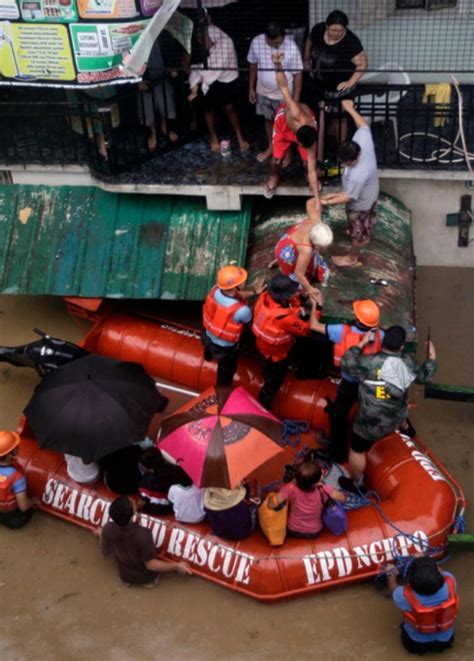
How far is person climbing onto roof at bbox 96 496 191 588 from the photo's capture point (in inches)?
253

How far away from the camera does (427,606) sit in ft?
19.4

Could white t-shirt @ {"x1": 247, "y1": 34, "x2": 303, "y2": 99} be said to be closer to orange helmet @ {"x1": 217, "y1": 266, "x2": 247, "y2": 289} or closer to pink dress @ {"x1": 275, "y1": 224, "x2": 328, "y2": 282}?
pink dress @ {"x1": 275, "y1": 224, "x2": 328, "y2": 282}

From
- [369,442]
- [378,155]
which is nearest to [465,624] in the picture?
[369,442]

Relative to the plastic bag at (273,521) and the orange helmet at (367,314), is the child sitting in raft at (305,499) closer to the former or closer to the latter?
the plastic bag at (273,521)

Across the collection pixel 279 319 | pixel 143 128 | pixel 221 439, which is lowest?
pixel 221 439

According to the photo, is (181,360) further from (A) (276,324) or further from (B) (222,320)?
(A) (276,324)

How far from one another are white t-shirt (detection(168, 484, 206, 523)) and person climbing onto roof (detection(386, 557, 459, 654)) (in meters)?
1.81

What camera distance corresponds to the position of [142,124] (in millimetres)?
9648


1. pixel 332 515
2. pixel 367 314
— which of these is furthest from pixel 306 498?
pixel 367 314

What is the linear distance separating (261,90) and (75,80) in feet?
7.13

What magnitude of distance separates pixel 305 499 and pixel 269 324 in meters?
1.72

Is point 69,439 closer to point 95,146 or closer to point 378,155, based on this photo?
point 95,146

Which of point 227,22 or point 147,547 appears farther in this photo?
point 227,22

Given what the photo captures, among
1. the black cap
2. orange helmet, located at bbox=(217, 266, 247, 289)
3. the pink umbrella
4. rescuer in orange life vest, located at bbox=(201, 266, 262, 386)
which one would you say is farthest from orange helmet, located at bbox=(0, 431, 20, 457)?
the black cap
